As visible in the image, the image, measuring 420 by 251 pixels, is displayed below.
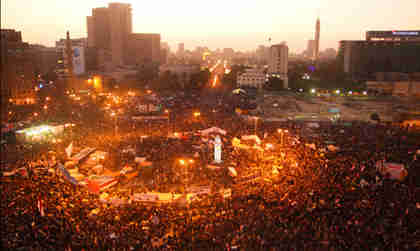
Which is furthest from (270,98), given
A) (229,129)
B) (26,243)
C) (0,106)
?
(26,243)

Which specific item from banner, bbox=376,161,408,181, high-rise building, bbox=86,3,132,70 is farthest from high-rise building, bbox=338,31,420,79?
high-rise building, bbox=86,3,132,70

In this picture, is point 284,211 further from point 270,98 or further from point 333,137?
point 270,98

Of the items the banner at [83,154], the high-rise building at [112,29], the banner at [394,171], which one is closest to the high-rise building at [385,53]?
the banner at [394,171]

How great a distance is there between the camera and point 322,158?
1803cm

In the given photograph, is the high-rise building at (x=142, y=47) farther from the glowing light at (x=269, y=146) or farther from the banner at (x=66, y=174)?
the banner at (x=66, y=174)

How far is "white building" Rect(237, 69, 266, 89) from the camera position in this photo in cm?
6001

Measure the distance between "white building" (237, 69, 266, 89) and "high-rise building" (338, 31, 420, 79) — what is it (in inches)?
1089

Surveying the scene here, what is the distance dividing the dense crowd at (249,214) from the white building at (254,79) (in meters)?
42.9

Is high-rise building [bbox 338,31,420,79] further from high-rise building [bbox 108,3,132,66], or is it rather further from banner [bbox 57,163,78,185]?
high-rise building [bbox 108,3,132,66]

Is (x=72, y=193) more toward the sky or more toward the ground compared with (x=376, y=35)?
more toward the ground

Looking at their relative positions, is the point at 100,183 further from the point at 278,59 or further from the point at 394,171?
the point at 278,59

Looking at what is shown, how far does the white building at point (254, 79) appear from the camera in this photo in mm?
Answer: 60009

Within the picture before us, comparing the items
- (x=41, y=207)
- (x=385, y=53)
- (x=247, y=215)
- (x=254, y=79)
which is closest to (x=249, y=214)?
(x=247, y=215)

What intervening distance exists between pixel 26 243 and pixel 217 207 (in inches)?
250
